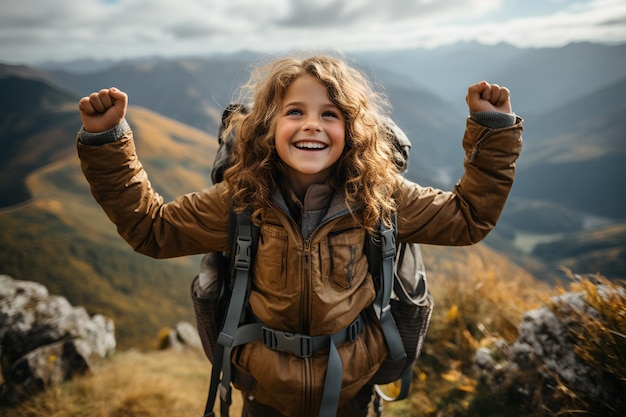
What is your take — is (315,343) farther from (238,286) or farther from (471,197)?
(471,197)

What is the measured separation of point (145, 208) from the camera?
1968mm

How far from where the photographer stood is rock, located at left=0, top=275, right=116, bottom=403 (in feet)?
11.5

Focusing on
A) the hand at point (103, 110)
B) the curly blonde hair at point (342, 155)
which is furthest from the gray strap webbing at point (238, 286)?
the hand at point (103, 110)

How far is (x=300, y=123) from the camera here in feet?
6.43

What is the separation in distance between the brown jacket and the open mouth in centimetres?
31

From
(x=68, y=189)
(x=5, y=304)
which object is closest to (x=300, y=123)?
(x=5, y=304)

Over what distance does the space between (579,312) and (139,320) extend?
22.8 m

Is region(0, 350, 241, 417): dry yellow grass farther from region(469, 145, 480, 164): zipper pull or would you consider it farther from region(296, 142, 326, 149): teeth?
region(469, 145, 480, 164): zipper pull

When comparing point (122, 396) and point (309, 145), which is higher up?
point (309, 145)

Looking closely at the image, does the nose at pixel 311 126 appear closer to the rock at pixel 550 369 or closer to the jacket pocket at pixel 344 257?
the jacket pocket at pixel 344 257

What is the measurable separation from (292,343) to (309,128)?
45.6 inches

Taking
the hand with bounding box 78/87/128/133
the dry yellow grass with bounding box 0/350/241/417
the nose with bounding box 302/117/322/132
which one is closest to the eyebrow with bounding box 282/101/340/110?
the nose with bounding box 302/117/322/132

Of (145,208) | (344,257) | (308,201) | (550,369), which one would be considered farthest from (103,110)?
(550,369)

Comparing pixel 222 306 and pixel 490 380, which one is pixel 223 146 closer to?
pixel 222 306
